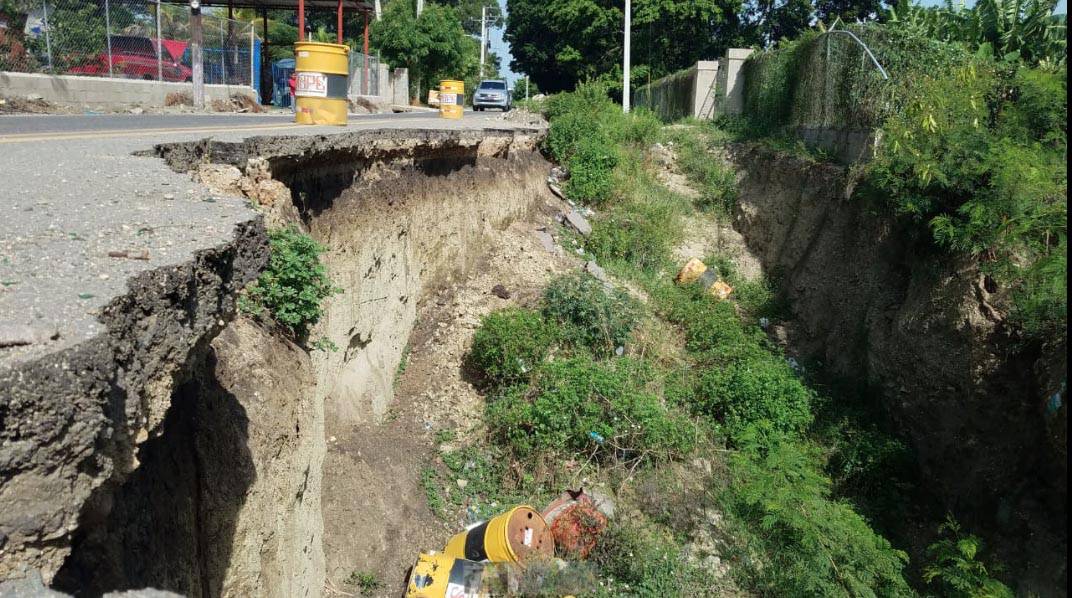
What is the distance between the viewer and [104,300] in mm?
2250

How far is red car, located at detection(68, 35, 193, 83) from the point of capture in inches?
615

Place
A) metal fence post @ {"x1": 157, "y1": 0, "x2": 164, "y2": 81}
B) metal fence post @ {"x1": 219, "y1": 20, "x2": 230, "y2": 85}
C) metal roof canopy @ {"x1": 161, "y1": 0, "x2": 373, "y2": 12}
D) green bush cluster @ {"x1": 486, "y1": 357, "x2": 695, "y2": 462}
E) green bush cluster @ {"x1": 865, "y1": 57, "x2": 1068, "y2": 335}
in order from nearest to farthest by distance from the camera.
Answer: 1. green bush cluster @ {"x1": 865, "y1": 57, "x2": 1068, "y2": 335}
2. green bush cluster @ {"x1": 486, "y1": 357, "x2": 695, "y2": 462}
3. metal fence post @ {"x1": 157, "y1": 0, "x2": 164, "y2": 81}
4. metal fence post @ {"x1": 219, "y1": 20, "x2": 230, "y2": 85}
5. metal roof canopy @ {"x1": 161, "y1": 0, "x2": 373, "y2": 12}

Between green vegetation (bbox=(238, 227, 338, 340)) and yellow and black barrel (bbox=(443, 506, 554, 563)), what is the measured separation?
2.40 m

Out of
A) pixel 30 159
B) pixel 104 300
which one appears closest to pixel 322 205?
pixel 30 159

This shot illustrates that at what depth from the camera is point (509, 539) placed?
6039 millimetres

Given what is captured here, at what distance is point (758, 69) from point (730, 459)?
12.1 meters

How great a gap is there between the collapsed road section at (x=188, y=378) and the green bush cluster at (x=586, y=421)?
139 cm

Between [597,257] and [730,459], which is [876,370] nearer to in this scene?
[730,459]

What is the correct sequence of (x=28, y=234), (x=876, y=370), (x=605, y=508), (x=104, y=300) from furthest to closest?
(x=876, y=370), (x=605, y=508), (x=28, y=234), (x=104, y=300)

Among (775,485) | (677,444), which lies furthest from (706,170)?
(775,485)

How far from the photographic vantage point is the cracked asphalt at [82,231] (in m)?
2.10

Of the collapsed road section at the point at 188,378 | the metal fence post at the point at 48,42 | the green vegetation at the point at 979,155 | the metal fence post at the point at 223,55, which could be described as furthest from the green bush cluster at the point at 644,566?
the metal fence post at the point at 223,55

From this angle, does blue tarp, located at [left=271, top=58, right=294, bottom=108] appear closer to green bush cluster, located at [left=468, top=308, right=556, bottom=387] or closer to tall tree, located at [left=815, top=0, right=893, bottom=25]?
green bush cluster, located at [left=468, top=308, right=556, bottom=387]

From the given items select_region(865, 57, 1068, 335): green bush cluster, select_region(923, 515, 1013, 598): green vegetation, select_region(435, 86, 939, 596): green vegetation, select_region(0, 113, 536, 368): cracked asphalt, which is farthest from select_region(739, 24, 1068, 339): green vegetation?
select_region(0, 113, 536, 368): cracked asphalt
